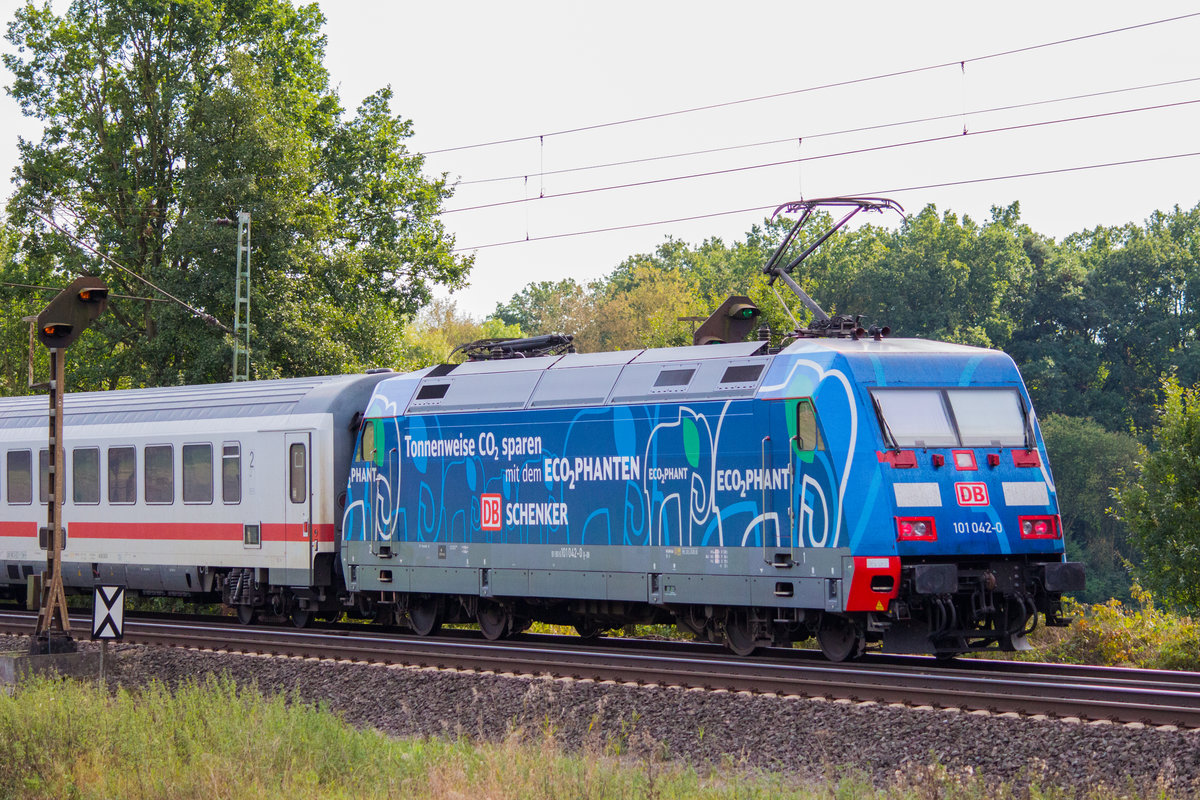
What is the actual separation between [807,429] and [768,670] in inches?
97.7

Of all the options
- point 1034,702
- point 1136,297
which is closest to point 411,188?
point 1034,702

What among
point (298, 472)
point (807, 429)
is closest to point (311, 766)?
point (807, 429)

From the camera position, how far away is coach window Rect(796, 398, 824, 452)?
13961mm

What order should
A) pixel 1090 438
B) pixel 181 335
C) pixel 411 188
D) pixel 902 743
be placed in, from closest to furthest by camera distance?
pixel 902 743
pixel 181 335
pixel 411 188
pixel 1090 438

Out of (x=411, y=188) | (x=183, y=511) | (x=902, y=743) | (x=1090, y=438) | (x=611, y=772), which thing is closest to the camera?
(x=611, y=772)

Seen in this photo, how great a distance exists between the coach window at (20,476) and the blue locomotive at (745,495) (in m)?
8.09

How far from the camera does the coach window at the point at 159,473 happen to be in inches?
830

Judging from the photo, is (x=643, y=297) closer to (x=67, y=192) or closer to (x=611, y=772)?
(x=67, y=192)

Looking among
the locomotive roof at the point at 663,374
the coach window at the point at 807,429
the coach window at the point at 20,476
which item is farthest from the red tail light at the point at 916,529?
the coach window at the point at 20,476

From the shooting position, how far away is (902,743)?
10.5 m

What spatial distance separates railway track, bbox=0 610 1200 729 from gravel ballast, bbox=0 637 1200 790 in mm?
542

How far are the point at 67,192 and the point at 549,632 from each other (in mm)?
24134

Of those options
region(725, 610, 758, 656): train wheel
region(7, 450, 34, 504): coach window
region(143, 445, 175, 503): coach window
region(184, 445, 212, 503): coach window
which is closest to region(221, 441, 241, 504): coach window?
region(184, 445, 212, 503): coach window

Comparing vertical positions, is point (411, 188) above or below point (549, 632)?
above
